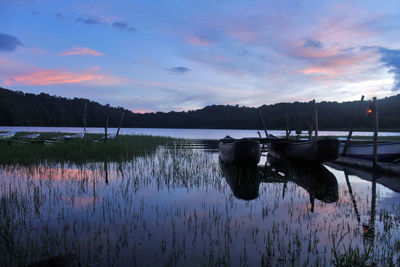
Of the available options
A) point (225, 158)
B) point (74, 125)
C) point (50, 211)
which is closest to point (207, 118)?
point (74, 125)

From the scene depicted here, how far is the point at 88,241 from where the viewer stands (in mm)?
5355

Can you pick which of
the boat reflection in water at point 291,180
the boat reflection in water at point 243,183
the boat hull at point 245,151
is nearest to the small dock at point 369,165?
the boat reflection in water at point 291,180

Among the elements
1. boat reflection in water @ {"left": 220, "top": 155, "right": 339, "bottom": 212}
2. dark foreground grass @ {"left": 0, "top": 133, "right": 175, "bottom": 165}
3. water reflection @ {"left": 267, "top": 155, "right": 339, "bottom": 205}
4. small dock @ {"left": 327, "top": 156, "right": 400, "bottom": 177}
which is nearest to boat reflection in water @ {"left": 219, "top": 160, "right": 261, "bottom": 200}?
boat reflection in water @ {"left": 220, "top": 155, "right": 339, "bottom": 212}

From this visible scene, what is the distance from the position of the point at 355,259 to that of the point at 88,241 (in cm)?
480

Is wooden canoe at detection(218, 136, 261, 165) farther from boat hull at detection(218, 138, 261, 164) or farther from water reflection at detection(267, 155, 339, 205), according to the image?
water reflection at detection(267, 155, 339, 205)

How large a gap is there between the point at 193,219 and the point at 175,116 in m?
169

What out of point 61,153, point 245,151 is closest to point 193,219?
point 245,151

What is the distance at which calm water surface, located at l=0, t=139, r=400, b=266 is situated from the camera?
4.93 m

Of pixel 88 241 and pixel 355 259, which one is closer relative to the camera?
pixel 355 259

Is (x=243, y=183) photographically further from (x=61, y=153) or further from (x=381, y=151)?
(x=61, y=153)

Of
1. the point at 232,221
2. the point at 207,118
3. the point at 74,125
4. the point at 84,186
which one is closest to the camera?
the point at 232,221

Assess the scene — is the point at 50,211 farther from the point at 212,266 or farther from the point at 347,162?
the point at 347,162

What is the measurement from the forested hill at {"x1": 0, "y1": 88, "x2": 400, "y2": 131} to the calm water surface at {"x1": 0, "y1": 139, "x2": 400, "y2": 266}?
308 feet

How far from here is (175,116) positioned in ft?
573
